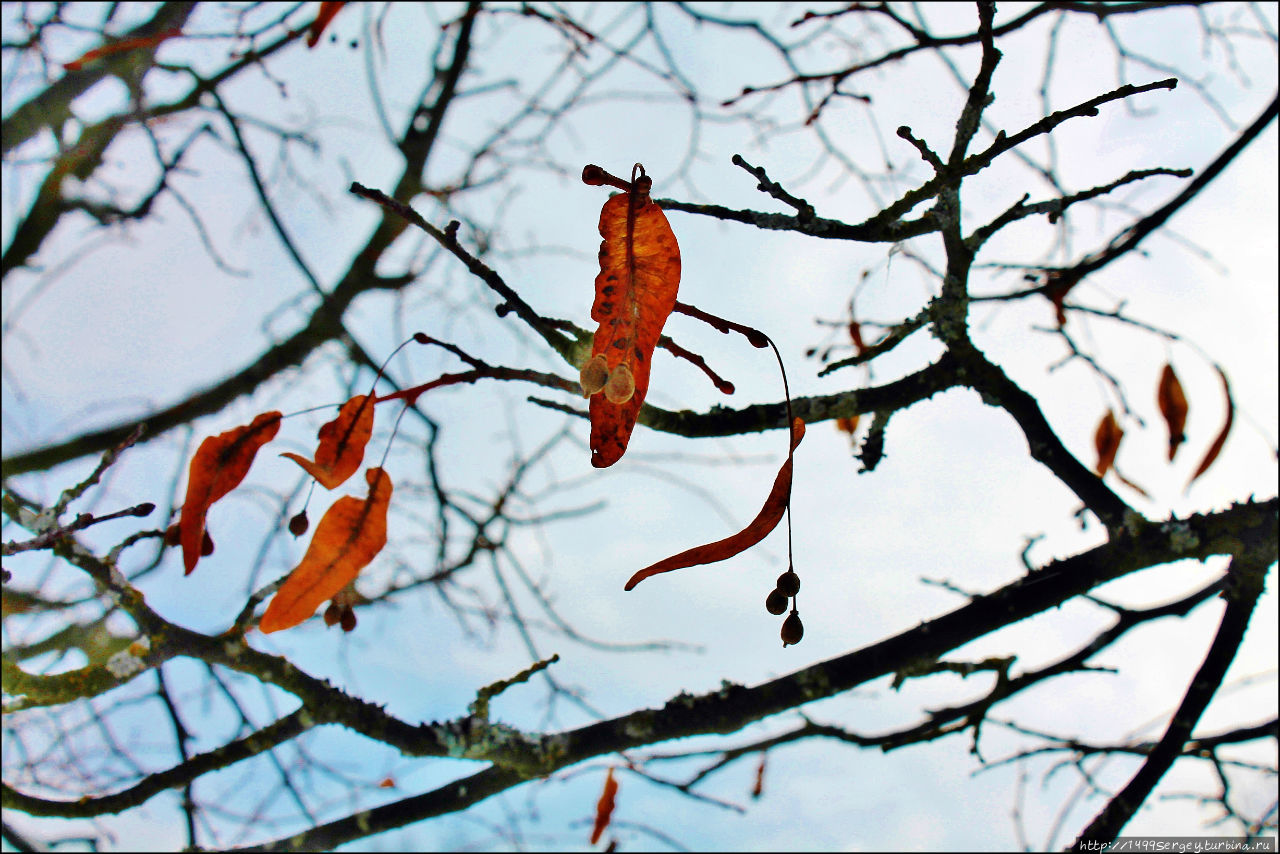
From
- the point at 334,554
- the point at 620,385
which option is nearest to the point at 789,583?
the point at 620,385

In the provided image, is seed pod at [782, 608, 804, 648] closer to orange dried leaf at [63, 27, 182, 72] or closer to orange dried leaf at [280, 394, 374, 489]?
orange dried leaf at [280, 394, 374, 489]

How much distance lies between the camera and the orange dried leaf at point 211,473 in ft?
2.60

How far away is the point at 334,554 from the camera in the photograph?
31.4 inches

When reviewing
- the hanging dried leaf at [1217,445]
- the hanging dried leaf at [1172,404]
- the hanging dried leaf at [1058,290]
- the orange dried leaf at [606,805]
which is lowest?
the orange dried leaf at [606,805]

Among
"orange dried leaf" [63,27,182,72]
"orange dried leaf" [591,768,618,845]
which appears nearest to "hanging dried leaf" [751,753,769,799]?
"orange dried leaf" [591,768,618,845]

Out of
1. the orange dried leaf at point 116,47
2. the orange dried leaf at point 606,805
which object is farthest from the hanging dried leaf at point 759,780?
the orange dried leaf at point 116,47

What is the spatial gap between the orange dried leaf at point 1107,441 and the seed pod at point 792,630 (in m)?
1.07

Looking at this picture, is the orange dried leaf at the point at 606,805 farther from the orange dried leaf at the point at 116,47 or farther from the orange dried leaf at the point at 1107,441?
the orange dried leaf at the point at 116,47

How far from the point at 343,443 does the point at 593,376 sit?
1.48 ft

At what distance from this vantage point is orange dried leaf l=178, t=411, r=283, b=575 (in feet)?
2.60

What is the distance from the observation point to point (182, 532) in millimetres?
786

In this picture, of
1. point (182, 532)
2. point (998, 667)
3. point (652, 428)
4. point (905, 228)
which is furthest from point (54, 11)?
point (998, 667)

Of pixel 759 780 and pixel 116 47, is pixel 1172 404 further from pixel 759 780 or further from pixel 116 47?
pixel 116 47

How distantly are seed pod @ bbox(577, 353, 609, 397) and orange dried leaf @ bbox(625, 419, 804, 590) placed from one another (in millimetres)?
130
